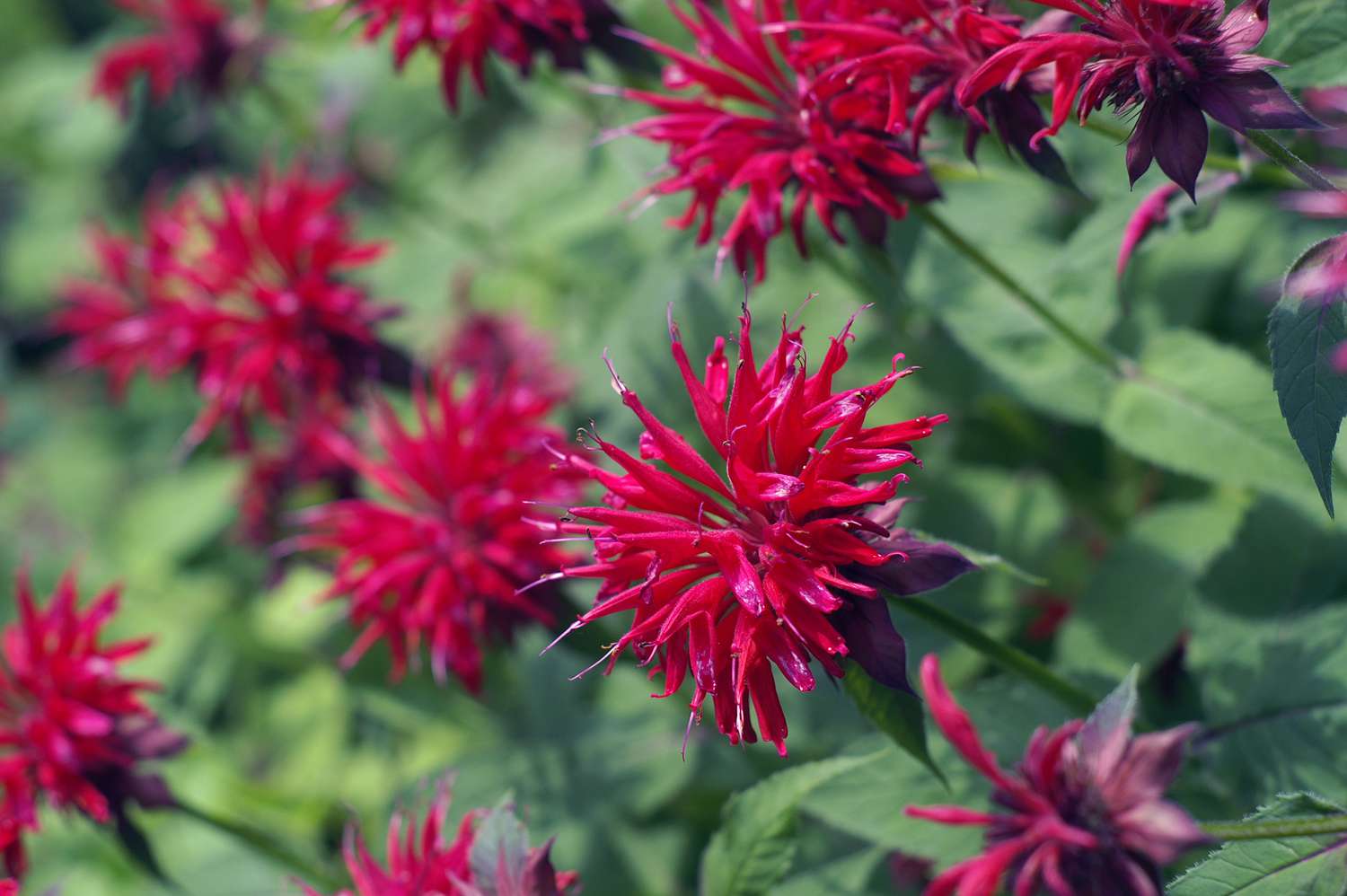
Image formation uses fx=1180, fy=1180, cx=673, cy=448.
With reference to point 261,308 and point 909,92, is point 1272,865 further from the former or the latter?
point 261,308

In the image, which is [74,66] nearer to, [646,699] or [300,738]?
[300,738]

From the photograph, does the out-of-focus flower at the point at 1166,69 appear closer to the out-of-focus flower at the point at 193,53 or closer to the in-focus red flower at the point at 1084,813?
the in-focus red flower at the point at 1084,813

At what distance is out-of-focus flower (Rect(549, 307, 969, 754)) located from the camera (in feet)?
2.43

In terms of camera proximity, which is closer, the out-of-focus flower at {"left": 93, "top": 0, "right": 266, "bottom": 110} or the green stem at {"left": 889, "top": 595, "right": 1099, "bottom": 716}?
the green stem at {"left": 889, "top": 595, "right": 1099, "bottom": 716}

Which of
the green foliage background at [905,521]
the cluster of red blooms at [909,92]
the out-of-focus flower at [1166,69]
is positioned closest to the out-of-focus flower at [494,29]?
Result: the cluster of red blooms at [909,92]

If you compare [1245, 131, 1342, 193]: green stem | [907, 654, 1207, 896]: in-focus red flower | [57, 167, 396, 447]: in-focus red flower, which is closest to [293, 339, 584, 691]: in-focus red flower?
[57, 167, 396, 447]: in-focus red flower


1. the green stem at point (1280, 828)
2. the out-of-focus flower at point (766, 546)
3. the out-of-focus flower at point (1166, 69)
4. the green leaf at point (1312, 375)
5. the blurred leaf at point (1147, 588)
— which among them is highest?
the out-of-focus flower at point (1166, 69)

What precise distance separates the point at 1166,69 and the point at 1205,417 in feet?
1.53

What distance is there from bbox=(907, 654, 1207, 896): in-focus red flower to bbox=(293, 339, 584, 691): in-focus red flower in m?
0.54

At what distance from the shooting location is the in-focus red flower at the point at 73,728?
111 centimetres

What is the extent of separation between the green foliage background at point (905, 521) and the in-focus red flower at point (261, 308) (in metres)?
0.25

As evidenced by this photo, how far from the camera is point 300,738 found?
1780 mm

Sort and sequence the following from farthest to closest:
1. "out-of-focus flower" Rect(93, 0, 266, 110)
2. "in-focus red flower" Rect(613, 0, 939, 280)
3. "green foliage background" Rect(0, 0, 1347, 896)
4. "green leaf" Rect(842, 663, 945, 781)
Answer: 1. "out-of-focus flower" Rect(93, 0, 266, 110)
2. "green foliage background" Rect(0, 0, 1347, 896)
3. "in-focus red flower" Rect(613, 0, 939, 280)
4. "green leaf" Rect(842, 663, 945, 781)

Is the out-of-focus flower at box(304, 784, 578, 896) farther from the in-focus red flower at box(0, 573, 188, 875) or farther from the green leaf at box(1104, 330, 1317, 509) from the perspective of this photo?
the green leaf at box(1104, 330, 1317, 509)
